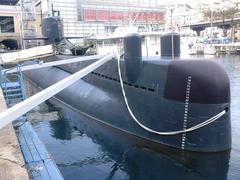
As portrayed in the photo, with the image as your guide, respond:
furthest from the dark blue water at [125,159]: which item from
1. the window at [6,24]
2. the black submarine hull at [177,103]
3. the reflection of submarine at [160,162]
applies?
the window at [6,24]

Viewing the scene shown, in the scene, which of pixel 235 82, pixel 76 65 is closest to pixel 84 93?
pixel 76 65

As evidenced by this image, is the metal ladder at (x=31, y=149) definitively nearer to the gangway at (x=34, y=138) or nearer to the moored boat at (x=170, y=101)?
the gangway at (x=34, y=138)

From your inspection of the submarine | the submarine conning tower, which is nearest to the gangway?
the submarine conning tower

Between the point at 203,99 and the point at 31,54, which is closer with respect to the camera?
the point at 203,99

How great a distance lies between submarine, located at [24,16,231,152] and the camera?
9.32 m

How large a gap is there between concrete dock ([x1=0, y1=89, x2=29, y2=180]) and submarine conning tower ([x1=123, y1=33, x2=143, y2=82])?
4.89m

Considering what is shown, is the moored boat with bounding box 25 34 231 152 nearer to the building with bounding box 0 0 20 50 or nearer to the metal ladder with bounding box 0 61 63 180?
the metal ladder with bounding box 0 61 63 180

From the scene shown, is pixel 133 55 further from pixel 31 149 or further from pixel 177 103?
pixel 31 149

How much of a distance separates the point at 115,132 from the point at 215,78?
464cm

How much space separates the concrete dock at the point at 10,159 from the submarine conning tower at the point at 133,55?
4885 mm

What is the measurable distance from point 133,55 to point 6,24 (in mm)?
73653

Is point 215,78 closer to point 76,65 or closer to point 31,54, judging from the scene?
point 76,65

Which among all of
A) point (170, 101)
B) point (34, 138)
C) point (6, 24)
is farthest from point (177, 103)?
point (6, 24)

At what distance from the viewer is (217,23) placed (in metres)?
93.5
